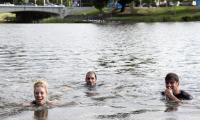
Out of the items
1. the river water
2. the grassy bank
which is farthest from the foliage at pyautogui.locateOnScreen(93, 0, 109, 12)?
the river water

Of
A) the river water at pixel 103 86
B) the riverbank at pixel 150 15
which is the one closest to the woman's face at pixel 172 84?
the river water at pixel 103 86

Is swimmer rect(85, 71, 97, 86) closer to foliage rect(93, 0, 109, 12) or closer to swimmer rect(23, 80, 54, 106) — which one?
swimmer rect(23, 80, 54, 106)

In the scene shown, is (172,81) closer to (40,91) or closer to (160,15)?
(40,91)

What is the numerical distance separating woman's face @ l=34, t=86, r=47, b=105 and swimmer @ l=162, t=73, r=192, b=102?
4.52 m

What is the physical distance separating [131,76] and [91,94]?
755 cm

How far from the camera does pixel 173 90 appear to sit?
22.7m

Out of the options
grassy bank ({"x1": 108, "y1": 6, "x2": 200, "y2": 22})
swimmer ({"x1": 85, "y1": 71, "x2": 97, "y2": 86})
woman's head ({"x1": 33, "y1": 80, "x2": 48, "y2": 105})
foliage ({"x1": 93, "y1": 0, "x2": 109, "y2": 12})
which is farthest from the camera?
foliage ({"x1": 93, "y1": 0, "x2": 109, "y2": 12})

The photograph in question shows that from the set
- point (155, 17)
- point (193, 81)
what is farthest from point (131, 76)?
point (155, 17)

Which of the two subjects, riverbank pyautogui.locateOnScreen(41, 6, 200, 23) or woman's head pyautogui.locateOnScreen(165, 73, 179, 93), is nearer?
woman's head pyautogui.locateOnScreen(165, 73, 179, 93)

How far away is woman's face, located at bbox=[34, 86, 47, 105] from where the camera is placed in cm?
1981

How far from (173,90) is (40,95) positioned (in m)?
5.44

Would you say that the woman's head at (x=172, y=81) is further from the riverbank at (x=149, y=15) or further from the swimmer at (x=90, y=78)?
the riverbank at (x=149, y=15)

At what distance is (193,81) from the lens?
3097 centimetres

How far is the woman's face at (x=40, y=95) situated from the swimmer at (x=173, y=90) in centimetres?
452
